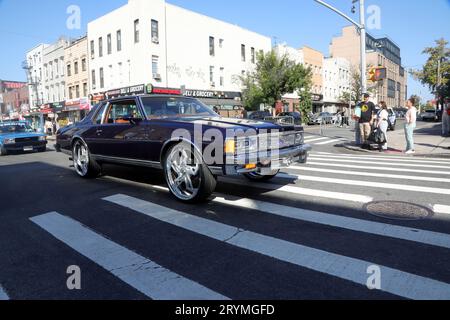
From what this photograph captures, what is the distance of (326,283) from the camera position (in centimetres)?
291

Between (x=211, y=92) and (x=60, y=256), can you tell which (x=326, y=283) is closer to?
(x=60, y=256)

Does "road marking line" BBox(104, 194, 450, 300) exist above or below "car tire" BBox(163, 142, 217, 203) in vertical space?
below

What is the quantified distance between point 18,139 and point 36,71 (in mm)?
39964

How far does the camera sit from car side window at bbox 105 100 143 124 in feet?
21.3

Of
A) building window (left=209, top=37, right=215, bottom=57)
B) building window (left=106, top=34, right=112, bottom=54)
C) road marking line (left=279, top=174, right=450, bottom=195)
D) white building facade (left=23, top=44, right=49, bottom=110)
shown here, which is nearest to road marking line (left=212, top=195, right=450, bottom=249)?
road marking line (left=279, top=174, right=450, bottom=195)

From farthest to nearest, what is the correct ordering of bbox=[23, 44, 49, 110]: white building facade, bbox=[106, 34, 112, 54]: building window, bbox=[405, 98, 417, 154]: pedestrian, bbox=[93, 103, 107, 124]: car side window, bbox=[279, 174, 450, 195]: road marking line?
bbox=[23, 44, 49, 110]: white building facade → bbox=[106, 34, 112, 54]: building window → bbox=[405, 98, 417, 154]: pedestrian → bbox=[93, 103, 107, 124]: car side window → bbox=[279, 174, 450, 195]: road marking line

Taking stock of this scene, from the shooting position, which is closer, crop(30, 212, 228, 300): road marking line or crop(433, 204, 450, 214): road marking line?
crop(30, 212, 228, 300): road marking line

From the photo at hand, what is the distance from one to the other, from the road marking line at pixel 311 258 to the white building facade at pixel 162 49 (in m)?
27.6

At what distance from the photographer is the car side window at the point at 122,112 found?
648 cm

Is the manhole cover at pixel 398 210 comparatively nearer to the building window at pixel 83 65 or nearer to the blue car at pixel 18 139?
the blue car at pixel 18 139

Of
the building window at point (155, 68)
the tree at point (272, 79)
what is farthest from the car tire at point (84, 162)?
the tree at point (272, 79)

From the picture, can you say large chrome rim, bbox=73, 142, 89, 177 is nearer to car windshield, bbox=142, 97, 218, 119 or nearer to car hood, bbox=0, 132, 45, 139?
car windshield, bbox=142, 97, 218, 119

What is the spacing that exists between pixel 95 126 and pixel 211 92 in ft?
96.7

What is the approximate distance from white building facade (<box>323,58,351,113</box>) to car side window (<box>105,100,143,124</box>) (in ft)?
185
